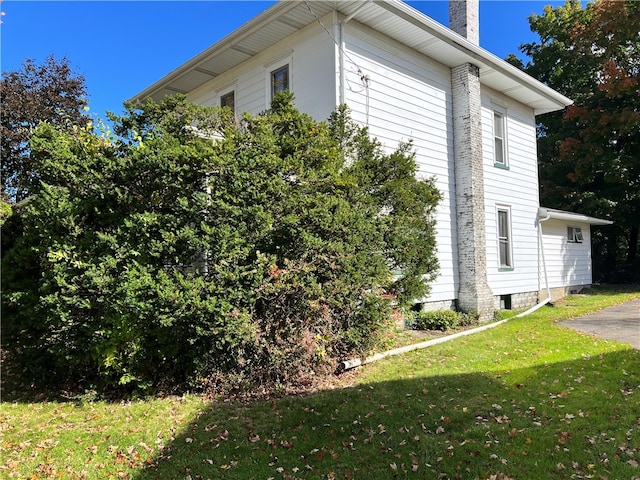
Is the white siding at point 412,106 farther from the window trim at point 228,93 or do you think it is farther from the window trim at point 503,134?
the window trim at point 228,93

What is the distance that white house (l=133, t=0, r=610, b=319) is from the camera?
8953 millimetres

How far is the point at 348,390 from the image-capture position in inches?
217

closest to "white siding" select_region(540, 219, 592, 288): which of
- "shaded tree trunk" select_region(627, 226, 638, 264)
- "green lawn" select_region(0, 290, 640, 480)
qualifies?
"shaded tree trunk" select_region(627, 226, 638, 264)

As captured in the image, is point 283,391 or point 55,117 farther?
point 55,117

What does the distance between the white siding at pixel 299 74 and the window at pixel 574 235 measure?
12.6 metres

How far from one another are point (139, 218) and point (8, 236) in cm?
394

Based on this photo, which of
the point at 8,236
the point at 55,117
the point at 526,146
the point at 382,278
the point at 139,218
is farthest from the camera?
the point at 55,117

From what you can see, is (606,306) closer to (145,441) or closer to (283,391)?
(283,391)

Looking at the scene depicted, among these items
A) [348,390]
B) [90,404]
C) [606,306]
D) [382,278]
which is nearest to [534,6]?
[606,306]

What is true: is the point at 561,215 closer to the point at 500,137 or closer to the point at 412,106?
the point at 500,137

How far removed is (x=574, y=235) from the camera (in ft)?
55.6

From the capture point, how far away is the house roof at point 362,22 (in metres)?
8.57

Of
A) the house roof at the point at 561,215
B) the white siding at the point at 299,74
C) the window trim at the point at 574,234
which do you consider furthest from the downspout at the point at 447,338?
the white siding at the point at 299,74

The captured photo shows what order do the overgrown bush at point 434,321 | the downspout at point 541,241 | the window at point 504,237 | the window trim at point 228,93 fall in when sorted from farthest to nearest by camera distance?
the downspout at point 541,241 → the window at point 504,237 → the window trim at point 228,93 → the overgrown bush at point 434,321
